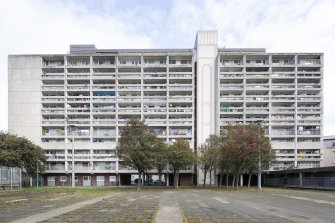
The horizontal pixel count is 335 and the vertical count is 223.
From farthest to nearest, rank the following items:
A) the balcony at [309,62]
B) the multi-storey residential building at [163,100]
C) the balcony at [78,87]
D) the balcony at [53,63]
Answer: the balcony at [53,63], the balcony at [309,62], the balcony at [78,87], the multi-storey residential building at [163,100]

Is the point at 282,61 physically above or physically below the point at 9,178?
above

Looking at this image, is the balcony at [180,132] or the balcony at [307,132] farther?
the balcony at [307,132]

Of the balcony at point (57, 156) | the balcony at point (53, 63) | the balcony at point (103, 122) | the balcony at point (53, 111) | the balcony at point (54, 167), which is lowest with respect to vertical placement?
the balcony at point (54, 167)

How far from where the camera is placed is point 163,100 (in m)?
79.7

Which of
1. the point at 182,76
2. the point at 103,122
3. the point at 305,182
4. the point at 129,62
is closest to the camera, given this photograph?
the point at 305,182

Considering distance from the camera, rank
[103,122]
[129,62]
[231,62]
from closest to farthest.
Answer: [103,122]
[231,62]
[129,62]

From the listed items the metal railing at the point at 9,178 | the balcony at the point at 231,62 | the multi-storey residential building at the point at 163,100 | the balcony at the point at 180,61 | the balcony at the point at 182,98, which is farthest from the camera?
the balcony at the point at 180,61

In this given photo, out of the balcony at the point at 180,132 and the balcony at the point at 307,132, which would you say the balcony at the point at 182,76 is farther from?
the balcony at the point at 307,132

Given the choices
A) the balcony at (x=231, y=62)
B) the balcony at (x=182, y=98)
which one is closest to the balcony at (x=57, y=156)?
the balcony at (x=182, y=98)

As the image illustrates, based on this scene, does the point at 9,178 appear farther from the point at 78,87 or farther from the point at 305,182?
the point at 305,182

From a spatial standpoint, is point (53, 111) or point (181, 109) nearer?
point (53, 111)

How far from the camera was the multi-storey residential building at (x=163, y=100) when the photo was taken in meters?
77.9

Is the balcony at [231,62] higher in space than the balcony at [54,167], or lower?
higher

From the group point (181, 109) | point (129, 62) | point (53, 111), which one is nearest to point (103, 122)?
point (53, 111)
